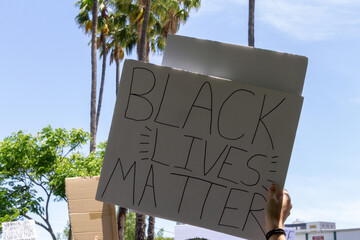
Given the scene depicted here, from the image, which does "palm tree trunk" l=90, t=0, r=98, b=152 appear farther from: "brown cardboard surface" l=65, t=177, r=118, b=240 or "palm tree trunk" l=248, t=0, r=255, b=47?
"brown cardboard surface" l=65, t=177, r=118, b=240

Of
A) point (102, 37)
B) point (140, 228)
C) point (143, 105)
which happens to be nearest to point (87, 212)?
point (143, 105)

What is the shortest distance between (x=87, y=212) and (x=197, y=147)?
3083mm

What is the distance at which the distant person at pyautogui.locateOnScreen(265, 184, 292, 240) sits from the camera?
2.09 m

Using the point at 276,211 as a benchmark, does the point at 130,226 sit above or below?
above

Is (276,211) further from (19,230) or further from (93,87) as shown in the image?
(93,87)

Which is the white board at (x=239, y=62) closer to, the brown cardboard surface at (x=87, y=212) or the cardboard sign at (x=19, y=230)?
the brown cardboard surface at (x=87, y=212)

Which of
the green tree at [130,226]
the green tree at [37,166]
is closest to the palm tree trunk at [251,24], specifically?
the green tree at [37,166]

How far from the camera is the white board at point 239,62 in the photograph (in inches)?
100

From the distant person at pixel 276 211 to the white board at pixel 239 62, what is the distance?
18.7 inches

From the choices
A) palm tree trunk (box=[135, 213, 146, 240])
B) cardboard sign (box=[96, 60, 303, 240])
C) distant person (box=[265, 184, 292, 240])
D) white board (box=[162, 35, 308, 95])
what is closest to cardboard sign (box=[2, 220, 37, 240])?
cardboard sign (box=[96, 60, 303, 240])

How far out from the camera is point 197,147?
2.57m

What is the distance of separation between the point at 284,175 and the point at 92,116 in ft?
72.6

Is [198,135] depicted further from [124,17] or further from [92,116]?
[124,17]

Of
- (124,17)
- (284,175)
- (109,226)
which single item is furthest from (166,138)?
(124,17)
